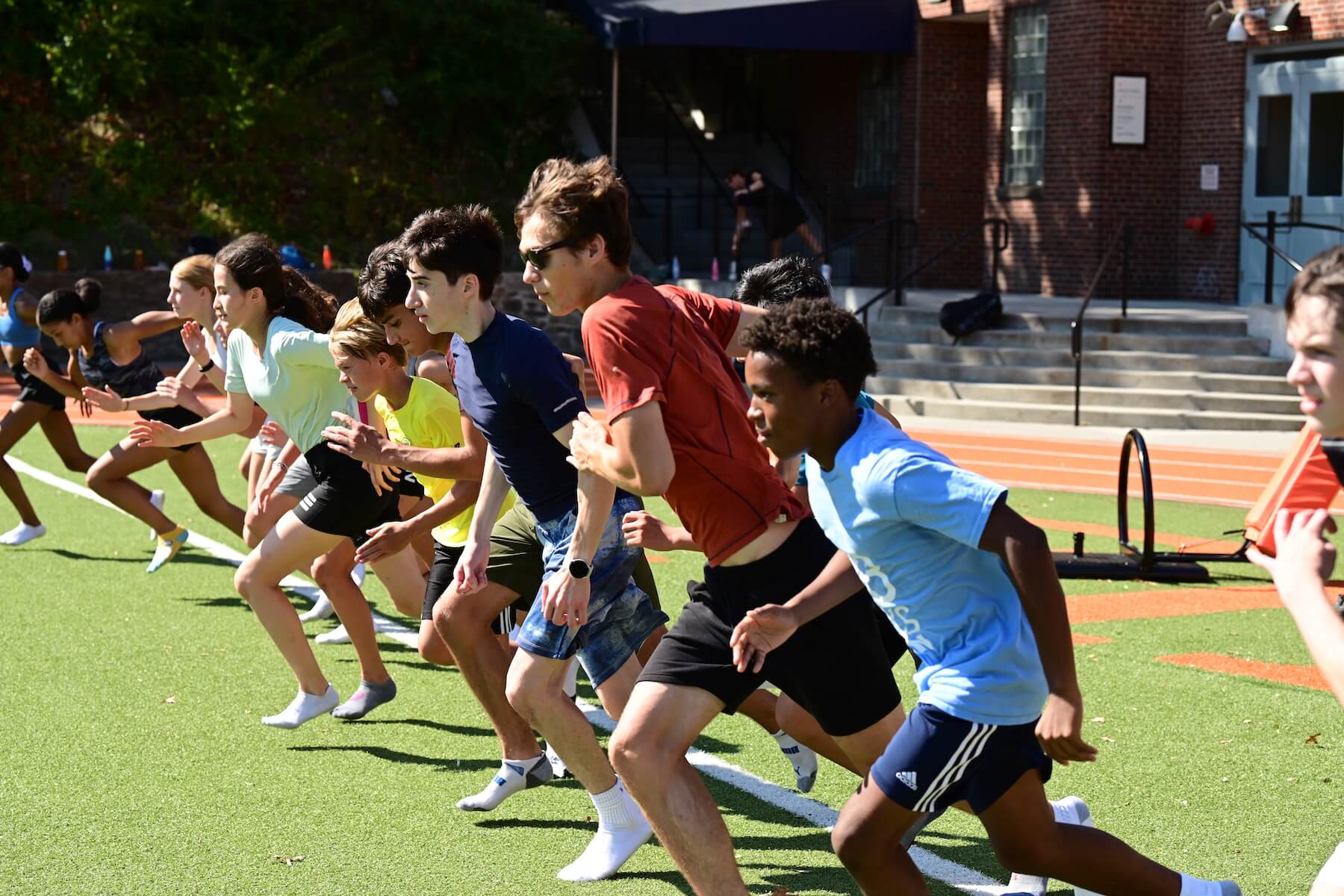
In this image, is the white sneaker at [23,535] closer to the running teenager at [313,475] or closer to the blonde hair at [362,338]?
the running teenager at [313,475]

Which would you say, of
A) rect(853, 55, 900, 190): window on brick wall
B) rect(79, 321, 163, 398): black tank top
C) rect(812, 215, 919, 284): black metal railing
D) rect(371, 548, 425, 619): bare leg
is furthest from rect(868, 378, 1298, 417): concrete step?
rect(371, 548, 425, 619): bare leg

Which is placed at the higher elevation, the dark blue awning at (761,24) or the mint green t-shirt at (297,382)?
→ the dark blue awning at (761,24)

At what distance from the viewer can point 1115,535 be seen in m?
11.6

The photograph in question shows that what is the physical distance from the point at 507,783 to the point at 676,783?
1.51m

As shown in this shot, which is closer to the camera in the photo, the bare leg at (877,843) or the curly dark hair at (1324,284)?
the curly dark hair at (1324,284)

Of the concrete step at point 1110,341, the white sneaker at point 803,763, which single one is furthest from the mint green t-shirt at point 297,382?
the concrete step at point 1110,341

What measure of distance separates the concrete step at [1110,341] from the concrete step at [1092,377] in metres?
0.47

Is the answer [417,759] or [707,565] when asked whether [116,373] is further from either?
[707,565]

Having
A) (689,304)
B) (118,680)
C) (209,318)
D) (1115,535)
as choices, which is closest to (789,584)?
(689,304)

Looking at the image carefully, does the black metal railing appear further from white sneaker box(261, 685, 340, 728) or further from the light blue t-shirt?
the light blue t-shirt

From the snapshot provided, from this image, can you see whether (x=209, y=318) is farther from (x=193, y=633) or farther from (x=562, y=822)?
(x=562, y=822)

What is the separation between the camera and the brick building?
74.3 ft

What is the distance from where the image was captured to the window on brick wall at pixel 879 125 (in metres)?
28.4

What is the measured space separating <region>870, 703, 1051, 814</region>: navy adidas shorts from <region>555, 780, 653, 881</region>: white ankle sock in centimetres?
144
